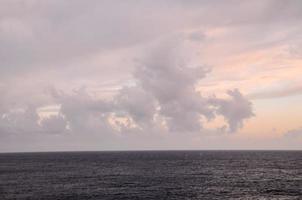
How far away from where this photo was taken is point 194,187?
291 feet

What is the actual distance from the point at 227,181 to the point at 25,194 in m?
53.2

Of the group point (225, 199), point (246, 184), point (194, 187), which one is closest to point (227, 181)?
point (246, 184)

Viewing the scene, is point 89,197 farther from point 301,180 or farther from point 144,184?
point 301,180

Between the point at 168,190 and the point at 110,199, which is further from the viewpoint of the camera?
the point at 168,190

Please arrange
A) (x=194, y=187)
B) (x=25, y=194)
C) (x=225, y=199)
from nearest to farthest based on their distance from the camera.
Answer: (x=225, y=199) < (x=25, y=194) < (x=194, y=187)

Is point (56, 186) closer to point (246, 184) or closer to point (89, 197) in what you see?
point (89, 197)

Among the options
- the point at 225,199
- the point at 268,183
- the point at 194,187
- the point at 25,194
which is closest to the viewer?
the point at 225,199

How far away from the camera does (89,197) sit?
73938 millimetres

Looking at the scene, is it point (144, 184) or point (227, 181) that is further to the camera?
point (227, 181)

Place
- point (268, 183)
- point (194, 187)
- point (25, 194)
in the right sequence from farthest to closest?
point (268, 183) < point (194, 187) < point (25, 194)

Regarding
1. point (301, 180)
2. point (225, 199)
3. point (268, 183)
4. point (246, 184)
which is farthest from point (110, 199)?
point (301, 180)

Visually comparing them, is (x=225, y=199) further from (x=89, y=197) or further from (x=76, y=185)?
(x=76, y=185)

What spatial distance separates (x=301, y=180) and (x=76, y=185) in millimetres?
61662

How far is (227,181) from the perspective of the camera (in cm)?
9975
